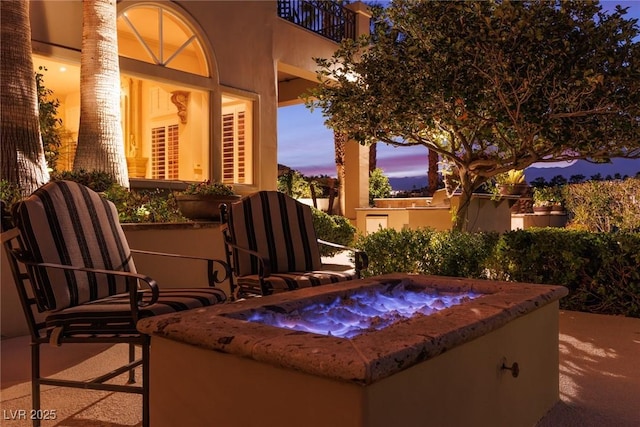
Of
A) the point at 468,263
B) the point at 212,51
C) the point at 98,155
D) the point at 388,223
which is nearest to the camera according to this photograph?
the point at 468,263

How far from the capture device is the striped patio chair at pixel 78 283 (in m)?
2.34

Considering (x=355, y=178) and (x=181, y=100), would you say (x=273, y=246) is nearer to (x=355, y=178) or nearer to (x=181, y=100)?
(x=181, y=100)

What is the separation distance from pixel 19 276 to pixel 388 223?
820cm

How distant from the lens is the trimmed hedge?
4.83 meters

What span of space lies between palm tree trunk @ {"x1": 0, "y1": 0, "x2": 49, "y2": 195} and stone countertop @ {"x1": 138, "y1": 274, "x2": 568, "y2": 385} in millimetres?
3770

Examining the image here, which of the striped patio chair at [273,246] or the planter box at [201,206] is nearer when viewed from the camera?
the striped patio chair at [273,246]

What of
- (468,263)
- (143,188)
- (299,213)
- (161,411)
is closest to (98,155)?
(143,188)

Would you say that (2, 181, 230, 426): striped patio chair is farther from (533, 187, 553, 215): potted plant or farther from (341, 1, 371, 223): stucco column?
(533, 187, 553, 215): potted plant

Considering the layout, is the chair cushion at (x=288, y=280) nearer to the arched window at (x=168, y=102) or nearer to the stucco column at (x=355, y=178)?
the arched window at (x=168, y=102)

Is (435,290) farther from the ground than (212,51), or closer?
closer

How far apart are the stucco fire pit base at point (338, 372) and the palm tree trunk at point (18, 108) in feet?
12.5

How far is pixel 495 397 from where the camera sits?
6.91ft

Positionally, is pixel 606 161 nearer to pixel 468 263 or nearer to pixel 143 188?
pixel 468 263

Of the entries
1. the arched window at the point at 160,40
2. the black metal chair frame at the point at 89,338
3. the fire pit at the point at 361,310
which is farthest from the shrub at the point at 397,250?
the arched window at the point at 160,40
